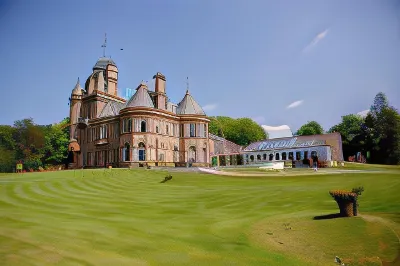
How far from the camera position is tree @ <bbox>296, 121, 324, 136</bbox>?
99062 millimetres

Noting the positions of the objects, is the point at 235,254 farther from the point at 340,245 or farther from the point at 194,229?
the point at 340,245

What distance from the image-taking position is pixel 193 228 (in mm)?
13297

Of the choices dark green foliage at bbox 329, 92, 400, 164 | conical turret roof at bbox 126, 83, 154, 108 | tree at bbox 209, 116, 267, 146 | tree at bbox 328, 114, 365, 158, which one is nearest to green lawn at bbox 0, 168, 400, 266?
dark green foliage at bbox 329, 92, 400, 164

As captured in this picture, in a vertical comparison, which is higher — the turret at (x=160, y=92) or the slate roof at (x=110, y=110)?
the turret at (x=160, y=92)

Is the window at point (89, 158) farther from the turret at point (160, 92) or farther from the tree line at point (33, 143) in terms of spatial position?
the turret at point (160, 92)

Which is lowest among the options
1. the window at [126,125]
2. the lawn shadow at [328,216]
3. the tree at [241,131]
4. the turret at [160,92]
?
the lawn shadow at [328,216]

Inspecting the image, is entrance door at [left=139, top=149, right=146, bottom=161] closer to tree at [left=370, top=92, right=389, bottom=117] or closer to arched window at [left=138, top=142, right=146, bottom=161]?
arched window at [left=138, top=142, right=146, bottom=161]

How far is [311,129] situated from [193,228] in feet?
307

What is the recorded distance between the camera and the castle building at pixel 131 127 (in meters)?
51.3

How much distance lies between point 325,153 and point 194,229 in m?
50.6

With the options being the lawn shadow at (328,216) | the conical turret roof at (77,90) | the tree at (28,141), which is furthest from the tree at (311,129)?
the lawn shadow at (328,216)

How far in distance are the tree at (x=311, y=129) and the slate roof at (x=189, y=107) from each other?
5079 cm

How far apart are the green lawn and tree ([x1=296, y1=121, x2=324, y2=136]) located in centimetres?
7962

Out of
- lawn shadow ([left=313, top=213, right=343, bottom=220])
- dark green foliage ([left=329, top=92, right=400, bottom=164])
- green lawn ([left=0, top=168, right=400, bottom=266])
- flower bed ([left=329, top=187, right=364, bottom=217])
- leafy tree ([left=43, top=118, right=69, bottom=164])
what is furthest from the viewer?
leafy tree ([left=43, top=118, right=69, bottom=164])
